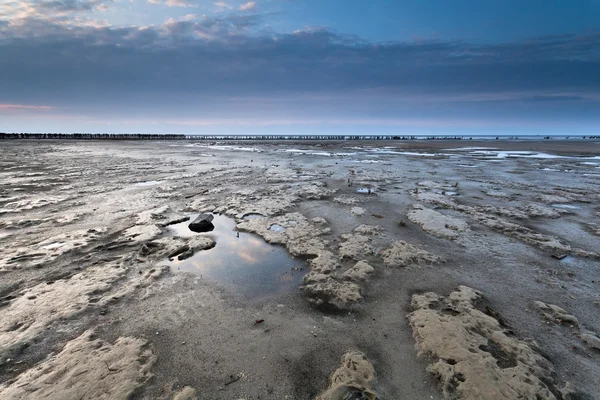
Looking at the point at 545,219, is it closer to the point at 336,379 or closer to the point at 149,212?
the point at 336,379

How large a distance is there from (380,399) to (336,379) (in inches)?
26.4

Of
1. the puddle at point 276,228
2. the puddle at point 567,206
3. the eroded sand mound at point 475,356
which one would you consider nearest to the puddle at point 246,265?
the puddle at point 276,228

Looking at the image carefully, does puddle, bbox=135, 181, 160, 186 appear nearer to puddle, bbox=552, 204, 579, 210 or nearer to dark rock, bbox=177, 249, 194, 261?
dark rock, bbox=177, 249, 194, 261

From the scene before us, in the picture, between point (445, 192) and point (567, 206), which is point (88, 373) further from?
point (567, 206)

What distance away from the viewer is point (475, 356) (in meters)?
4.64

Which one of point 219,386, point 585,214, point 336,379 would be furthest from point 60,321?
point 585,214

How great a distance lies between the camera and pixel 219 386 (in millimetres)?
4133

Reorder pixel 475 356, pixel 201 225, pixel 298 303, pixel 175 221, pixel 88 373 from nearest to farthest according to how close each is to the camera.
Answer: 1. pixel 88 373
2. pixel 475 356
3. pixel 298 303
4. pixel 201 225
5. pixel 175 221

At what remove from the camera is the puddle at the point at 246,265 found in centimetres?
702

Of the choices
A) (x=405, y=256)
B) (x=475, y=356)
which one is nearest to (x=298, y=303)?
(x=475, y=356)

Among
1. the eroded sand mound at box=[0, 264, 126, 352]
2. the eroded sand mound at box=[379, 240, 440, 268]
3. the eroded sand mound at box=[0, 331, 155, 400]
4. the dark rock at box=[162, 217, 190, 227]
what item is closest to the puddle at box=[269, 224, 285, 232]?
the dark rock at box=[162, 217, 190, 227]

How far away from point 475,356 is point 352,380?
7.15 feet

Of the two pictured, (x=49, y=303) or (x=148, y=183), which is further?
(x=148, y=183)

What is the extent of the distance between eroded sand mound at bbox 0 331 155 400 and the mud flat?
2cm
